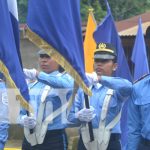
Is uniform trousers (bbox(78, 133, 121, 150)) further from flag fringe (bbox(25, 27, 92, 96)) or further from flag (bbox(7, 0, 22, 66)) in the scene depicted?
flag (bbox(7, 0, 22, 66))

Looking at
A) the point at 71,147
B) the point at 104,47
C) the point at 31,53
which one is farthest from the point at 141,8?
the point at 104,47

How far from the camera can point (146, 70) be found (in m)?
7.24

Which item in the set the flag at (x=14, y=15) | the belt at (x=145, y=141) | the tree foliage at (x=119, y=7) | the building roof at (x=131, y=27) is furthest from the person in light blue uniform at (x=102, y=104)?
the tree foliage at (x=119, y=7)

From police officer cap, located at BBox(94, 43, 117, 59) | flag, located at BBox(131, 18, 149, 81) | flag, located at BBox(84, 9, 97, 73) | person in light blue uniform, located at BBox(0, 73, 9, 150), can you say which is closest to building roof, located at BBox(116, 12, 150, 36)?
flag, located at BBox(84, 9, 97, 73)

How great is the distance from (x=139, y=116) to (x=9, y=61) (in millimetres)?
1232

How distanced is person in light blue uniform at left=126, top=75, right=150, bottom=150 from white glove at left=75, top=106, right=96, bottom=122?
0.37 metres

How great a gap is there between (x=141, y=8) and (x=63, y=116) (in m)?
17.6

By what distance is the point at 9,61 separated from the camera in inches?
210

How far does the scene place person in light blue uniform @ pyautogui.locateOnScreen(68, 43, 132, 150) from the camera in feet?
18.3

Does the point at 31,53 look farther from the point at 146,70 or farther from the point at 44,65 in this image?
the point at 44,65

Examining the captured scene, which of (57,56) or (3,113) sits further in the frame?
(3,113)

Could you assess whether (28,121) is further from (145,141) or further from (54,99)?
(145,141)

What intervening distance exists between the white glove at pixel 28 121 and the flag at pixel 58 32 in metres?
0.79

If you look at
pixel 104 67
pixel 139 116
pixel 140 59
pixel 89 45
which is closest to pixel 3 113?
pixel 104 67
